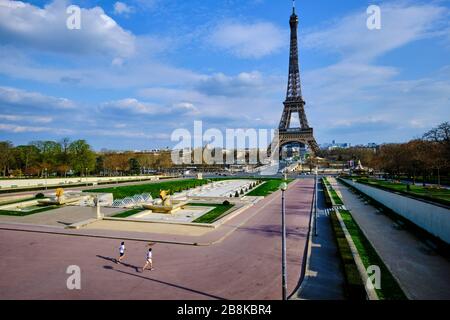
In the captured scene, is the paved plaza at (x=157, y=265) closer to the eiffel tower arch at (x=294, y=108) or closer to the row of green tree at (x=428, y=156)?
the row of green tree at (x=428, y=156)

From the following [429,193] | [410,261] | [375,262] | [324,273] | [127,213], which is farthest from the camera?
[429,193]

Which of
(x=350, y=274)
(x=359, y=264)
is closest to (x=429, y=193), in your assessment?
(x=359, y=264)

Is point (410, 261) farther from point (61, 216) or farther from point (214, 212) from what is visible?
point (61, 216)

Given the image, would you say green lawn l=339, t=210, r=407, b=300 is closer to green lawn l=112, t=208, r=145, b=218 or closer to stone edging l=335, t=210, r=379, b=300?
stone edging l=335, t=210, r=379, b=300

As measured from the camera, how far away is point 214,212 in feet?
88.3

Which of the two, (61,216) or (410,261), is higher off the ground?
(61,216)

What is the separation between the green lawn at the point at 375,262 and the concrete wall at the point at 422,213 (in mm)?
4051

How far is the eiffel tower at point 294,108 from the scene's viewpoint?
97.8 metres

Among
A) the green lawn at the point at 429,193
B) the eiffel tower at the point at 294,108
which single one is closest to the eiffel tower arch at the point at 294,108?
the eiffel tower at the point at 294,108

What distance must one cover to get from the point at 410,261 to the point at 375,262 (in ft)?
6.18

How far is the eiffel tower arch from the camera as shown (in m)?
97.8

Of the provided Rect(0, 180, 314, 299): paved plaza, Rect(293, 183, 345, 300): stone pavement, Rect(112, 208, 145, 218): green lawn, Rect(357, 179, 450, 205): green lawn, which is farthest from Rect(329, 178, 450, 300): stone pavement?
Rect(112, 208, 145, 218): green lawn
